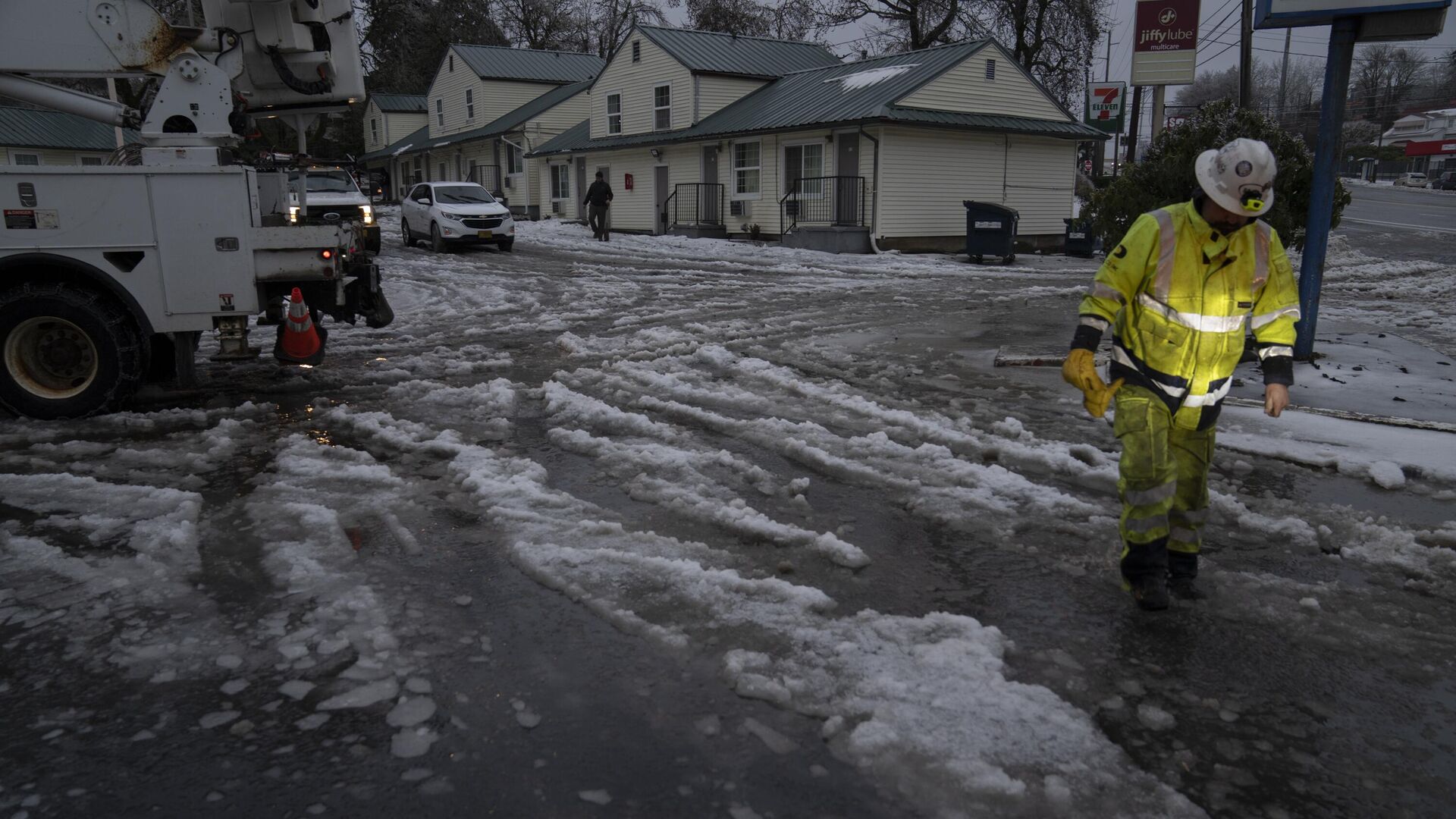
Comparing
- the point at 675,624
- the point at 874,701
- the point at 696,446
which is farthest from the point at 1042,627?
the point at 696,446

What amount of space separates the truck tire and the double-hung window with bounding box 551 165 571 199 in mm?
32467

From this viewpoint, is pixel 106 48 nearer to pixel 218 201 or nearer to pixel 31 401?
pixel 218 201

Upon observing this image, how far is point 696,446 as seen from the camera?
21.5 ft

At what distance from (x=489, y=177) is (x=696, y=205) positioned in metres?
17.5

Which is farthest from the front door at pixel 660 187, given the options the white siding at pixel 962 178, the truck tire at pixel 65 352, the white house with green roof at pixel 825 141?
the truck tire at pixel 65 352

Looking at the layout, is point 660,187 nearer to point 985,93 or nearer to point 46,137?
point 985,93

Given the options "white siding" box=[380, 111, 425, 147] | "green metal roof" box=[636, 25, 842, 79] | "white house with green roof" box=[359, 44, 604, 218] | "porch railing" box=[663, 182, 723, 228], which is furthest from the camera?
"white siding" box=[380, 111, 425, 147]

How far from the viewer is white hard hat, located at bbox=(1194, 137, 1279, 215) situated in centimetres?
381

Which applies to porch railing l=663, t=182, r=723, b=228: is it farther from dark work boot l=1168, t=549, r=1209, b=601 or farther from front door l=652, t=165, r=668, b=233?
dark work boot l=1168, t=549, r=1209, b=601

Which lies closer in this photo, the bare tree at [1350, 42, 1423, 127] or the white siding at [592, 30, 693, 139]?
the white siding at [592, 30, 693, 139]

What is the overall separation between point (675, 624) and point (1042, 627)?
1.40 meters

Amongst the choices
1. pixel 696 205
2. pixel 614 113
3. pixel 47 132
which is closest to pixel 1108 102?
pixel 696 205

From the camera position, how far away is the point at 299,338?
8.19 m

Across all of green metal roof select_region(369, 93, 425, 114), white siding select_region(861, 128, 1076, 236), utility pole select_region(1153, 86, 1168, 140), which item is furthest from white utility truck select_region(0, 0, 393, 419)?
green metal roof select_region(369, 93, 425, 114)
